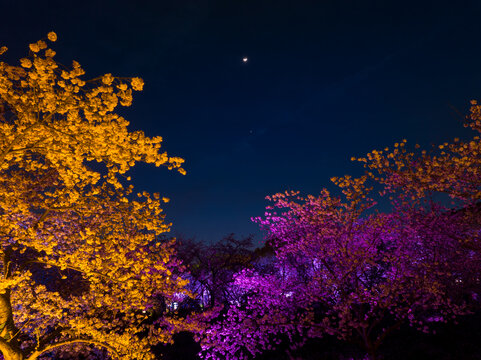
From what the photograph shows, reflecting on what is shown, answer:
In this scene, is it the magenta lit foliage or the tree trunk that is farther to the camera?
the magenta lit foliage

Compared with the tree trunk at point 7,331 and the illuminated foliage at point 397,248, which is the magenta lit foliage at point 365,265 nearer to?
the illuminated foliage at point 397,248

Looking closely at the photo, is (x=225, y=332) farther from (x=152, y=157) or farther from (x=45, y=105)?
(x=45, y=105)

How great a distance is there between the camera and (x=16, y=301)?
10.4 m

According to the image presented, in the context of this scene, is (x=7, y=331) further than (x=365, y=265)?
No

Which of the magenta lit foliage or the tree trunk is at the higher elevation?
the magenta lit foliage

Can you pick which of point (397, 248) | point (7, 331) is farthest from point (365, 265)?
point (7, 331)

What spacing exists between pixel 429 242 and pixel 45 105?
15.9 metres

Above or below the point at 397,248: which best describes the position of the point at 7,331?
below

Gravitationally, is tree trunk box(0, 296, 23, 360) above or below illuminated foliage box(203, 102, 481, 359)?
below

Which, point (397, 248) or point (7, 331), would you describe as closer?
point (7, 331)

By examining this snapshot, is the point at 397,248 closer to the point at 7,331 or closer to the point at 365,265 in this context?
the point at 365,265

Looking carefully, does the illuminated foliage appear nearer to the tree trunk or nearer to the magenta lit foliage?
the magenta lit foliage

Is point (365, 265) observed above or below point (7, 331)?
above

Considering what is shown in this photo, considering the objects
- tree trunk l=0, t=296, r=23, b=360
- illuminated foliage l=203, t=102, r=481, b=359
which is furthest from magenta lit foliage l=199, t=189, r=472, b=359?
tree trunk l=0, t=296, r=23, b=360
